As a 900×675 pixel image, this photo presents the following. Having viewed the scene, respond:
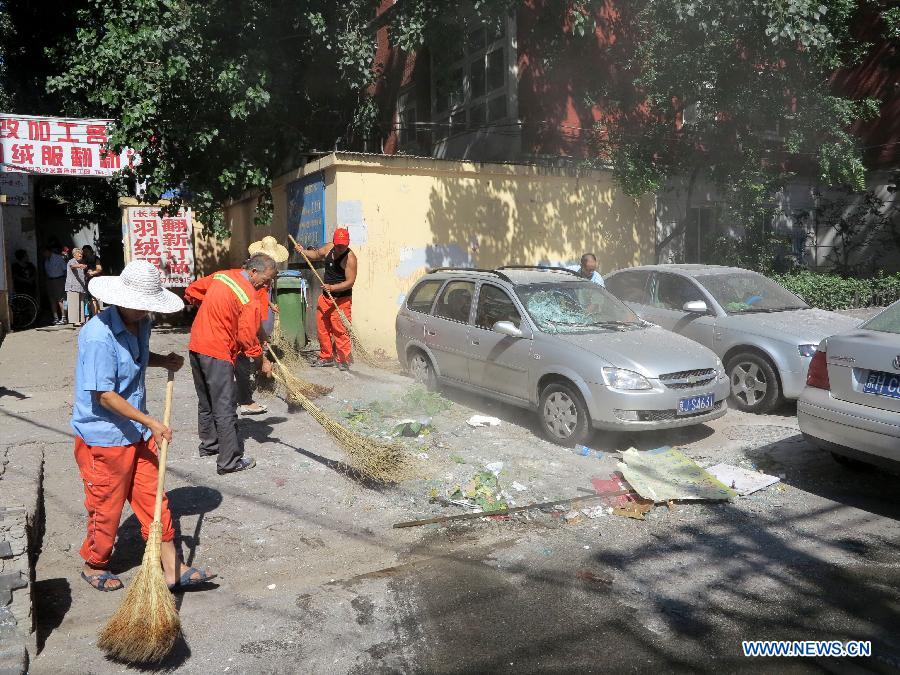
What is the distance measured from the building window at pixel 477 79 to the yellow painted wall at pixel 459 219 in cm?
258

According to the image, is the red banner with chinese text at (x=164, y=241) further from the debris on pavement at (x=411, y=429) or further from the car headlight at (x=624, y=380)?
the car headlight at (x=624, y=380)

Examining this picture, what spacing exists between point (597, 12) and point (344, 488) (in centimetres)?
1185

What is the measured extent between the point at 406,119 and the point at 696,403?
45.1ft

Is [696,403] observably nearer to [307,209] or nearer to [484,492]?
[484,492]

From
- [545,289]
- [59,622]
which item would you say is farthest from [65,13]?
[59,622]

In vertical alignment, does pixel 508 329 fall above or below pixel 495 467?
above

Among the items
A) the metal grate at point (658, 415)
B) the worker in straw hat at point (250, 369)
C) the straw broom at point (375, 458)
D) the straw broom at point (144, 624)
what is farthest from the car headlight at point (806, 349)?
the straw broom at point (144, 624)

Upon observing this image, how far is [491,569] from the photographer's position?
444cm

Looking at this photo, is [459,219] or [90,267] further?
[90,267]

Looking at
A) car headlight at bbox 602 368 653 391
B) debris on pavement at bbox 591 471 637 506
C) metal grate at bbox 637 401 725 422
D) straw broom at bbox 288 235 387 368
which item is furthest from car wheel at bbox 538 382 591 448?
straw broom at bbox 288 235 387 368

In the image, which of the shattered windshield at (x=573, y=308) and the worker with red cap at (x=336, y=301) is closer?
the shattered windshield at (x=573, y=308)

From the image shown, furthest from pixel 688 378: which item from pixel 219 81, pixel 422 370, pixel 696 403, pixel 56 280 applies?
pixel 56 280

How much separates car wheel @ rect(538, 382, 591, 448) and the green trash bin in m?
5.04

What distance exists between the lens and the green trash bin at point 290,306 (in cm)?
1102
